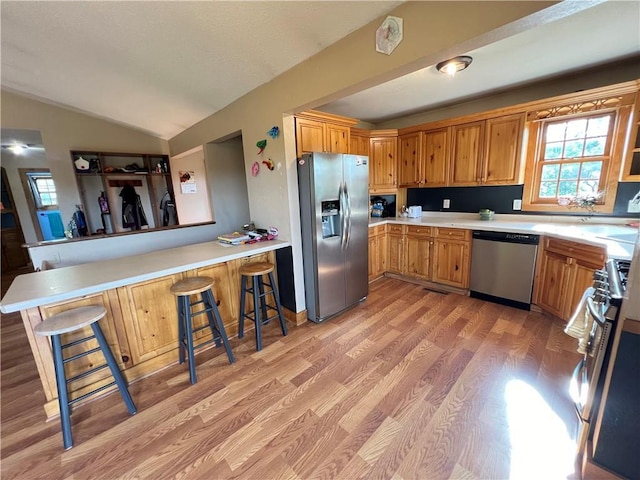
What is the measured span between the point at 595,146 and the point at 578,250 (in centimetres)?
124

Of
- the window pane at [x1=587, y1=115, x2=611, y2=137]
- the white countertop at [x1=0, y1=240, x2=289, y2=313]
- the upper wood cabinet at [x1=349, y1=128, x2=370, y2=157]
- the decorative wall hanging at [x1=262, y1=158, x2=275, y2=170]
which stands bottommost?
the white countertop at [x1=0, y1=240, x2=289, y2=313]

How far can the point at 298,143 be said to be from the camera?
253 cm

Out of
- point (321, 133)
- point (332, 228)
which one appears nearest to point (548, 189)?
point (332, 228)

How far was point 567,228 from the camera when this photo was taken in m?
2.55

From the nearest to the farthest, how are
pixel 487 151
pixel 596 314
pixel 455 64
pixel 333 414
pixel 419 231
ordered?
pixel 596 314, pixel 333 414, pixel 455 64, pixel 487 151, pixel 419 231

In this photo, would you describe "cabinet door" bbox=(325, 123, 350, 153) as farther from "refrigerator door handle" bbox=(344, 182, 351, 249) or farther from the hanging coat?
the hanging coat

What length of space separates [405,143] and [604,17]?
2.20 metres

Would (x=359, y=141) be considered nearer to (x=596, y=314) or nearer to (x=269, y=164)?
(x=269, y=164)

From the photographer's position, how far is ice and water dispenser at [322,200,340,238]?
2627mm

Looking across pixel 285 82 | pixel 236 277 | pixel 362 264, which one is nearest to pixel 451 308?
pixel 362 264

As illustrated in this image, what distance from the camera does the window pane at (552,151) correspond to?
2.82 metres

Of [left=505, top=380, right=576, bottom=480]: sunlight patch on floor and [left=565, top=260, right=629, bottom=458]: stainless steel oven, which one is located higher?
[left=565, top=260, right=629, bottom=458]: stainless steel oven

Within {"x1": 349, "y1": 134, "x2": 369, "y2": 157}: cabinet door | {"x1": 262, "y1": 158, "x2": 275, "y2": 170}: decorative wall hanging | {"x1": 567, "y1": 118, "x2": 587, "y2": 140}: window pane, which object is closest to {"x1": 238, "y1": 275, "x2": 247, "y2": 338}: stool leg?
{"x1": 262, "y1": 158, "x2": 275, "y2": 170}: decorative wall hanging

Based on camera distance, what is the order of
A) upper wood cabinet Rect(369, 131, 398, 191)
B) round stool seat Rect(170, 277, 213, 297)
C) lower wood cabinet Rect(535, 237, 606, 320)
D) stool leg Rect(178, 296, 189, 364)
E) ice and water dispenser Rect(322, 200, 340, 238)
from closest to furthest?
round stool seat Rect(170, 277, 213, 297)
stool leg Rect(178, 296, 189, 364)
lower wood cabinet Rect(535, 237, 606, 320)
ice and water dispenser Rect(322, 200, 340, 238)
upper wood cabinet Rect(369, 131, 398, 191)
